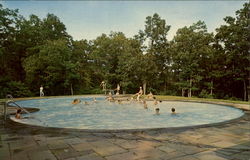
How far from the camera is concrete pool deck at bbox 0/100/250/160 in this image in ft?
12.3

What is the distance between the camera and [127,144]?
454 centimetres

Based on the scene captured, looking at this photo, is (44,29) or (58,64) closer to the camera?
(58,64)

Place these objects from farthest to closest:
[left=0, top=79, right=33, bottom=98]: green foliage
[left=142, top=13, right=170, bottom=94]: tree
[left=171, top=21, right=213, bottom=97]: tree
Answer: [left=142, top=13, right=170, bottom=94]: tree, [left=171, top=21, right=213, bottom=97]: tree, [left=0, top=79, right=33, bottom=98]: green foliage

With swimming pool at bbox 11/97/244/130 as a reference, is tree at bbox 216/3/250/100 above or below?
above

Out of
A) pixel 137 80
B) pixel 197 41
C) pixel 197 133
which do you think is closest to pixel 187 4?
pixel 197 41

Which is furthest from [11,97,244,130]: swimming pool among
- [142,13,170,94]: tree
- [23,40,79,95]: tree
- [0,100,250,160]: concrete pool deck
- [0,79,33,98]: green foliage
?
[142,13,170,94]: tree

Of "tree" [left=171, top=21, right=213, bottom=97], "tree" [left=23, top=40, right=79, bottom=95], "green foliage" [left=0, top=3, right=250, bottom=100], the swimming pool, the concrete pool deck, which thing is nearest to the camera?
the concrete pool deck

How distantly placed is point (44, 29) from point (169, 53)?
20.7 meters

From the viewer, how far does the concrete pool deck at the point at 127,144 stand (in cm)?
375

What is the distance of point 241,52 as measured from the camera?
23.2 m

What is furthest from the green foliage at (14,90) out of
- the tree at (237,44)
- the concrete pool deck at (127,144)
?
the tree at (237,44)

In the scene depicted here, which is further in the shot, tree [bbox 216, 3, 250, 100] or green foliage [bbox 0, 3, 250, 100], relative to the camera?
green foliage [bbox 0, 3, 250, 100]

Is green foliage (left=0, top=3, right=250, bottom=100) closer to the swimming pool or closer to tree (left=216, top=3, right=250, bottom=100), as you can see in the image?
tree (left=216, top=3, right=250, bottom=100)

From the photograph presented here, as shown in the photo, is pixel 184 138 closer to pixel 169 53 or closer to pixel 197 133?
pixel 197 133
